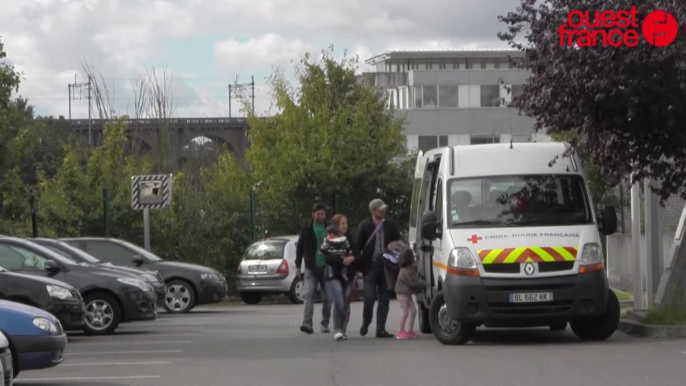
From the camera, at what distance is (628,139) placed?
17391mm

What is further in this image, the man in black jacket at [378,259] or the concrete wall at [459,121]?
the concrete wall at [459,121]

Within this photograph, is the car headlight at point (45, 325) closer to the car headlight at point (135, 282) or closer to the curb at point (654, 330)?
the car headlight at point (135, 282)

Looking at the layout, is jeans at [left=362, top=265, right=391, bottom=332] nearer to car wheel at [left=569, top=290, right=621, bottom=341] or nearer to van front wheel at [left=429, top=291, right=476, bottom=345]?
van front wheel at [left=429, top=291, right=476, bottom=345]

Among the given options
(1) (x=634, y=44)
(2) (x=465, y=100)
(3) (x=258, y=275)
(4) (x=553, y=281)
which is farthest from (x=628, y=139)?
(2) (x=465, y=100)

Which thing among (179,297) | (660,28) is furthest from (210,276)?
(660,28)

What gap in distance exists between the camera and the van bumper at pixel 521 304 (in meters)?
15.4

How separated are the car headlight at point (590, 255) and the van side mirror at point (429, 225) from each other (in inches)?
73.1

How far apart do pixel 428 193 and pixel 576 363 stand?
5087mm

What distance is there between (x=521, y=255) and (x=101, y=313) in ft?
23.6

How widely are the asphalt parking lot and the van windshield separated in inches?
59.8

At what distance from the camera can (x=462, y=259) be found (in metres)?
15.5

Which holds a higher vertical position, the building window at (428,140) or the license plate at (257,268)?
the building window at (428,140)

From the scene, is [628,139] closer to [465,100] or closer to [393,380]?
[393,380]

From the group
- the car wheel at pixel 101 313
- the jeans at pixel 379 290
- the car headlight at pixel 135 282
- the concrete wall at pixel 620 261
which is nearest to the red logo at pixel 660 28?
the jeans at pixel 379 290
